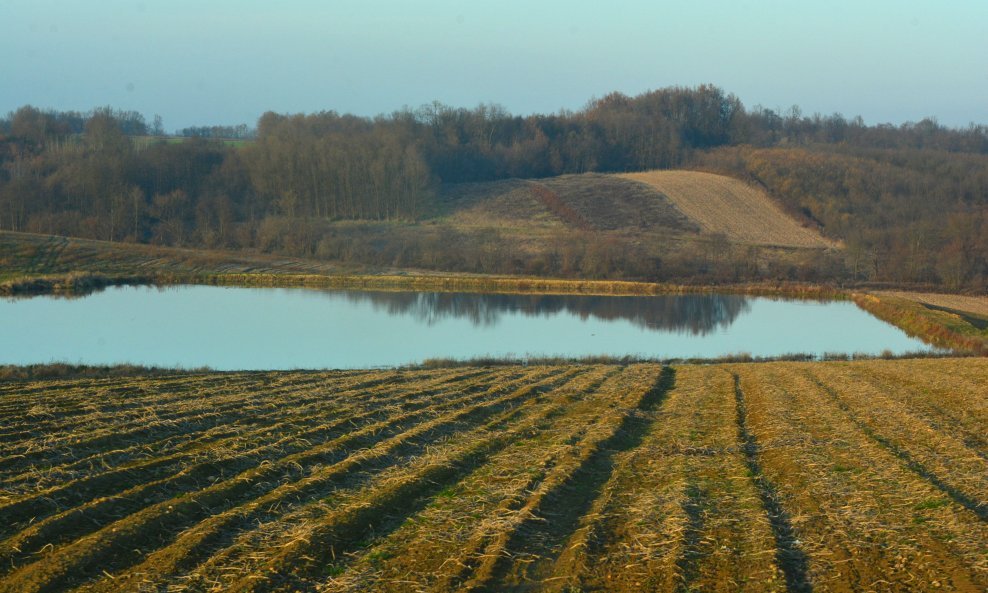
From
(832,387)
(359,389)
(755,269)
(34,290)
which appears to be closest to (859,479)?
(832,387)

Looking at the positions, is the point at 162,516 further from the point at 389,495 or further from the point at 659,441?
the point at 659,441

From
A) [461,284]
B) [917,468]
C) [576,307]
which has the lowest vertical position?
[917,468]

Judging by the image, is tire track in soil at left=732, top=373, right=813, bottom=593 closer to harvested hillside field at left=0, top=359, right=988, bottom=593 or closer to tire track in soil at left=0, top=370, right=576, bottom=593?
harvested hillside field at left=0, top=359, right=988, bottom=593

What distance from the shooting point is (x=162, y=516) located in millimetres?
7668

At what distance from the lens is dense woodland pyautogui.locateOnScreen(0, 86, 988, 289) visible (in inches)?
2406

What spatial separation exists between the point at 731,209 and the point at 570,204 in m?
15.1

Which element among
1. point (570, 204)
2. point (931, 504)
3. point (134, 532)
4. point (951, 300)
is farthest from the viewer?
point (570, 204)

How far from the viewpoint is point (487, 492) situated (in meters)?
8.87

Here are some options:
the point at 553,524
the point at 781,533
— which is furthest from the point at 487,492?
the point at 781,533

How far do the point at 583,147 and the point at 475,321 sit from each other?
6763cm

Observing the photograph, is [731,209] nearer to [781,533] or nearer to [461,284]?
[461,284]

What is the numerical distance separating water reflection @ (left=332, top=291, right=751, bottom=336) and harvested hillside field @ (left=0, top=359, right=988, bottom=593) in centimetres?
2280

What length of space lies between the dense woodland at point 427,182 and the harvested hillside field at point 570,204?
416 cm

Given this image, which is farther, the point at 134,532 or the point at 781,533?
the point at 781,533
